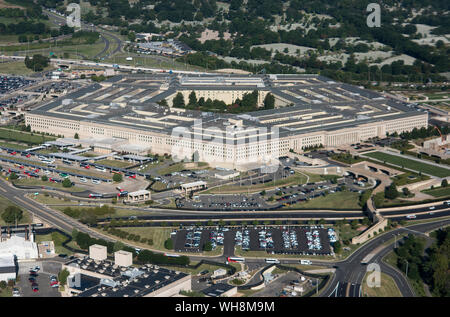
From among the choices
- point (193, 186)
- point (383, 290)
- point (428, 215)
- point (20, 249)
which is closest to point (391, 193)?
point (428, 215)

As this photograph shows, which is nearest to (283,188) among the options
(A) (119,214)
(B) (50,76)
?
(A) (119,214)

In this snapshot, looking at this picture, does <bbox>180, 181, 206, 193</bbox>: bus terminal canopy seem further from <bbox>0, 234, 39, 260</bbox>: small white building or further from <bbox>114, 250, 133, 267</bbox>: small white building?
<bbox>114, 250, 133, 267</bbox>: small white building

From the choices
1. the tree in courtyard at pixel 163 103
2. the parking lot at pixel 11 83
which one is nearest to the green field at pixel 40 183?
the tree in courtyard at pixel 163 103

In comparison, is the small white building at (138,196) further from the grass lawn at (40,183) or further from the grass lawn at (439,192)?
the grass lawn at (439,192)

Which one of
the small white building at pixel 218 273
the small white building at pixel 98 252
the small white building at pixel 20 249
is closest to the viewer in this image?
the small white building at pixel 218 273

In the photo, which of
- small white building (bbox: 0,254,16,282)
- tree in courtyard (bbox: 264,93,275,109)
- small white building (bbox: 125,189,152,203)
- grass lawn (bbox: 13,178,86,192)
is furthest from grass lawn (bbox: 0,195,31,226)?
tree in courtyard (bbox: 264,93,275,109)
